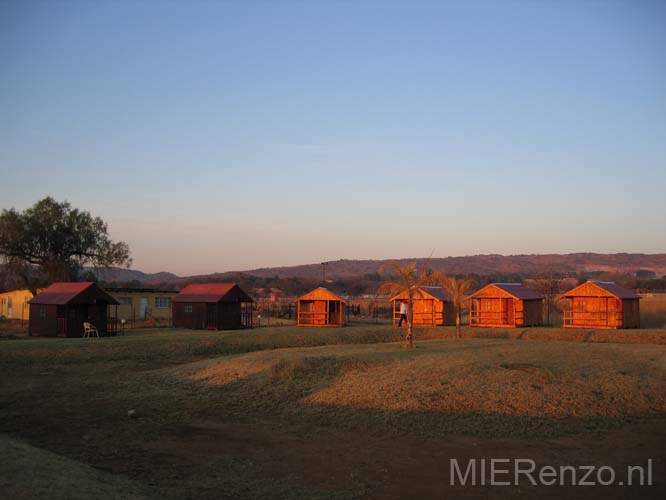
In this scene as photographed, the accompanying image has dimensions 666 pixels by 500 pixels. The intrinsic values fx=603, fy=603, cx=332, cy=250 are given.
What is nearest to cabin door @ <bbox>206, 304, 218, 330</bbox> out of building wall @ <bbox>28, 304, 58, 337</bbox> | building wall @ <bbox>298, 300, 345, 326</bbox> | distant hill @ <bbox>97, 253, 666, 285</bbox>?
building wall @ <bbox>298, 300, 345, 326</bbox>

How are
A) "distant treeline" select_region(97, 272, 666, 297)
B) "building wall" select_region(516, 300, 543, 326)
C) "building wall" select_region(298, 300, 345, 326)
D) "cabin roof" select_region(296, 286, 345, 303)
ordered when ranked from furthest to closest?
1. "distant treeline" select_region(97, 272, 666, 297)
2. "building wall" select_region(298, 300, 345, 326)
3. "cabin roof" select_region(296, 286, 345, 303)
4. "building wall" select_region(516, 300, 543, 326)

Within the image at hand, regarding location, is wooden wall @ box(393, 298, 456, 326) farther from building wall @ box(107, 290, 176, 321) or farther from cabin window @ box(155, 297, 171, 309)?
cabin window @ box(155, 297, 171, 309)

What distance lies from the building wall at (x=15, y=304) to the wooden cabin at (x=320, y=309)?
75.9ft

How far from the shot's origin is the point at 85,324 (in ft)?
111

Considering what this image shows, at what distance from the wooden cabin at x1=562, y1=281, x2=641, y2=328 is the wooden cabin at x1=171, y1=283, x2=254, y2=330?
2141 centimetres

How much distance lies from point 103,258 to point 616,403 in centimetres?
5358

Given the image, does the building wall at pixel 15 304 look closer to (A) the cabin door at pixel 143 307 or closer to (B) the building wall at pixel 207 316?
(A) the cabin door at pixel 143 307

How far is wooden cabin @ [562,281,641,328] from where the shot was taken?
123 feet

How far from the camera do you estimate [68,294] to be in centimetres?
3525

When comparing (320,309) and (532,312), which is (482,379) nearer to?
(532,312)

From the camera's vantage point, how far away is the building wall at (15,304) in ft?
164

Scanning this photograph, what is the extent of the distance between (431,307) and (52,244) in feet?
121

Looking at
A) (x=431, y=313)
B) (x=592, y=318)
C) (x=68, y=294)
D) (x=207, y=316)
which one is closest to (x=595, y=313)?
(x=592, y=318)

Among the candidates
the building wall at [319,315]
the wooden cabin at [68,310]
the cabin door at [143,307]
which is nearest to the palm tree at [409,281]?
the building wall at [319,315]
